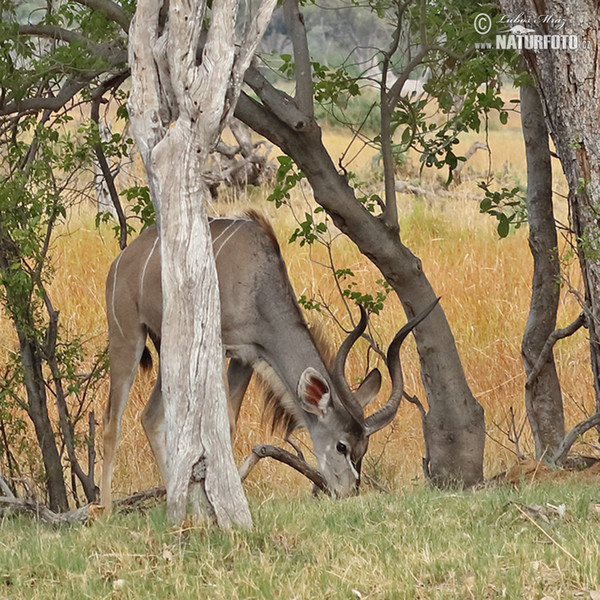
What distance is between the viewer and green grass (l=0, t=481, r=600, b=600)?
141 inches

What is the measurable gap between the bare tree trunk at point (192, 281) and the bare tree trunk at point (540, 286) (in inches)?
119

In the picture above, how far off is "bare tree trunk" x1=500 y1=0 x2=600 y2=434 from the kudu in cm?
151

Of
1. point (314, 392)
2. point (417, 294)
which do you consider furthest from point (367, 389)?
point (417, 294)

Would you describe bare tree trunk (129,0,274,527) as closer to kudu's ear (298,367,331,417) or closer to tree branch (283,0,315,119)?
tree branch (283,0,315,119)

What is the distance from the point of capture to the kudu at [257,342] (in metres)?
6.53

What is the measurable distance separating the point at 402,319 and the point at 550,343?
3779 millimetres

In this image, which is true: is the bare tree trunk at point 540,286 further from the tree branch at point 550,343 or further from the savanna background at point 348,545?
the savanna background at point 348,545

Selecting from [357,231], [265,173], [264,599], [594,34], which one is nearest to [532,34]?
[594,34]

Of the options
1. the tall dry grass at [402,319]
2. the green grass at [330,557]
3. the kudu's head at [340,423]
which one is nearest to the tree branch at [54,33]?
the tall dry grass at [402,319]

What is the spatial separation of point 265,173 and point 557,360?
21.7 feet

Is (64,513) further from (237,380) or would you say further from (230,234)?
(230,234)

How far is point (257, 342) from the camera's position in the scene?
671 centimetres

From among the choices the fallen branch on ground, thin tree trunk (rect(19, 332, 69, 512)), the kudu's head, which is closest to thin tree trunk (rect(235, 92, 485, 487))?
the kudu's head

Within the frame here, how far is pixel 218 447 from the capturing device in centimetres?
429
